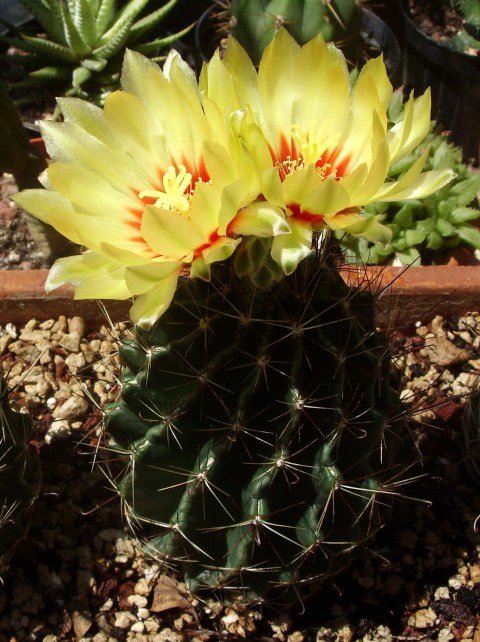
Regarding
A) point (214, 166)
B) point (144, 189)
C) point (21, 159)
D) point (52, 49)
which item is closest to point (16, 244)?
point (21, 159)

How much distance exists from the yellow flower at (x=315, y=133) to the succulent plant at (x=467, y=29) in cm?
212

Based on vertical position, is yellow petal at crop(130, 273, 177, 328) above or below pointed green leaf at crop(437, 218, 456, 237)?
above

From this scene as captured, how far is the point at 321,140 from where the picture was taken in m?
1.17

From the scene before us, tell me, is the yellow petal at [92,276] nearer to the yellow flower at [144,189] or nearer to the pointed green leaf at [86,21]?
the yellow flower at [144,189]

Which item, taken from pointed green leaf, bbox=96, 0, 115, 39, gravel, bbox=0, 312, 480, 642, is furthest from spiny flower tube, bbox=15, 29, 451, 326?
pointed green leaf, bbox=96, 0, 115, 39

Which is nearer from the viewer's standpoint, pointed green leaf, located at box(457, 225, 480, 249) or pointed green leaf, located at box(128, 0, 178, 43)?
pointed green leaf, located at box(457, 225, 480, 249)

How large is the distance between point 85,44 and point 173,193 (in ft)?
6.81

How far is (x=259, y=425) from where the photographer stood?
131 centimetres

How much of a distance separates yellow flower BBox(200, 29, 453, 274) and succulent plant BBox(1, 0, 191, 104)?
1.92 meters

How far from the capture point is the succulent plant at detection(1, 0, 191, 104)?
2955 mm

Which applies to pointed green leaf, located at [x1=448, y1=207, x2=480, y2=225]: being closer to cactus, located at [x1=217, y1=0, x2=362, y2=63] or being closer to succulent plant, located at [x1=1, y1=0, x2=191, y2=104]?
cactus, located at [x1=217, y1=0, x2=362, y2=63]

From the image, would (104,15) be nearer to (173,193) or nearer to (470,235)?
(470,235)

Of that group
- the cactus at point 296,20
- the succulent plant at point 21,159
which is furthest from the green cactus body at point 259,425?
the cactus at point 296,20

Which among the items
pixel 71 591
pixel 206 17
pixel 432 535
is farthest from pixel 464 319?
pixel 206 17
